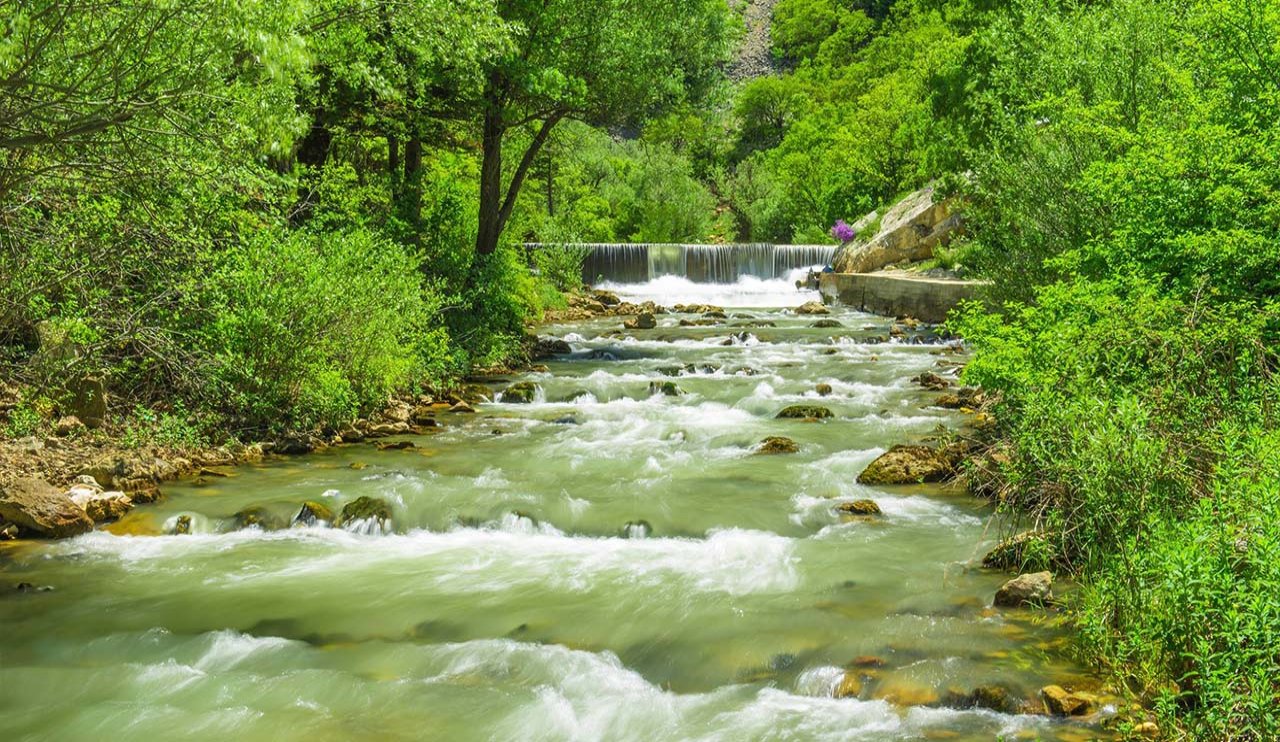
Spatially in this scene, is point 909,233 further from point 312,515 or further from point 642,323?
point 312,515

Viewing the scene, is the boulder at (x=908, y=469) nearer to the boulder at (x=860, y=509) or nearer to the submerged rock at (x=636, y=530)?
the boulder at (x=860, y=509)

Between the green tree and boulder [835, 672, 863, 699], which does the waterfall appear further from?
boulder [835, 672, 863, 699]

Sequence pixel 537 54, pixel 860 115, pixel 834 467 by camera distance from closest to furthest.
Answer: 1. pixel 834 467
2. pixel 537 54
3. pixel 860 115

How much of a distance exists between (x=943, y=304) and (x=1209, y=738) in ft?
63.1

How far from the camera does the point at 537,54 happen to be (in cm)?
1598

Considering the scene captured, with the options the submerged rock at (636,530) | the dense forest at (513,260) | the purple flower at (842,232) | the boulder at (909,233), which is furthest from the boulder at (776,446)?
the purple flower at (842,232)

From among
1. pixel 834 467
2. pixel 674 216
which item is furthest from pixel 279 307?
pixel 674 216

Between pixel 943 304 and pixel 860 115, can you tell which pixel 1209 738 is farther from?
pixel 860 115

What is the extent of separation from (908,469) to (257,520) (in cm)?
630

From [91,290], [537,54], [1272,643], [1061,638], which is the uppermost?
[537,54]

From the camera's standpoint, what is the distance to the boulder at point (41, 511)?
26.4ft

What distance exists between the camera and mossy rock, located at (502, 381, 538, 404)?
1502 centimetres

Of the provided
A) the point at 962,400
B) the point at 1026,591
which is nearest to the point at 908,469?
the point at 1026,591

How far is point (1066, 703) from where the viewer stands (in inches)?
191
